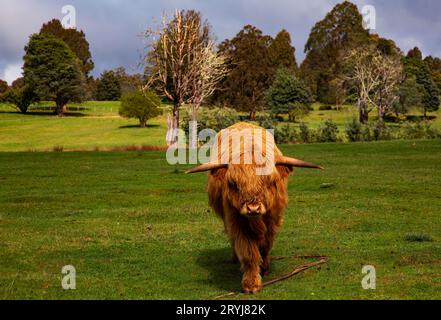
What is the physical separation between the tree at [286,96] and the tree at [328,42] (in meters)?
17.4

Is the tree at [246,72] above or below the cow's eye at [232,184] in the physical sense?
above

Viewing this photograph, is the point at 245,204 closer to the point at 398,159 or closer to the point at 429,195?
the point at 429,195

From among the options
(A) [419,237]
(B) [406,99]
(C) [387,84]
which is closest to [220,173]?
(A) [419,237]

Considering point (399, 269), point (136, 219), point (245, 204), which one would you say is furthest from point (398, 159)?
point (245, 204)

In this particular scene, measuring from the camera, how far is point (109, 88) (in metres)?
129

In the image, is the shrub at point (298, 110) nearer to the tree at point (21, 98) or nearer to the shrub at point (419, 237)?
the tree at point (21, 98)

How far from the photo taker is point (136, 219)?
17.0 metres

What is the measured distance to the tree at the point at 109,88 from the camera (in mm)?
129000

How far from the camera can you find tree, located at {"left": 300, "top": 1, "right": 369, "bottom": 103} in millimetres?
103312

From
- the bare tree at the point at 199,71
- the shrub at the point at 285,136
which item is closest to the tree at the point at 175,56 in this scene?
the bare tree at the point at 199,71

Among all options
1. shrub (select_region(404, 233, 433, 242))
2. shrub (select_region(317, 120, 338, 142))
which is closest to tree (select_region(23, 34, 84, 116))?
shrub (select_region(317, 120, 338, 142))

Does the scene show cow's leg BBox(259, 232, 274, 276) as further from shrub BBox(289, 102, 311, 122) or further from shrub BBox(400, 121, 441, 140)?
shrub BBox(289, 102, 311, 122)

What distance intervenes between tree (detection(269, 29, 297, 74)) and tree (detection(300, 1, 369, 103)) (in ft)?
18.6

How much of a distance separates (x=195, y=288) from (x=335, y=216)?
808 centimetres
